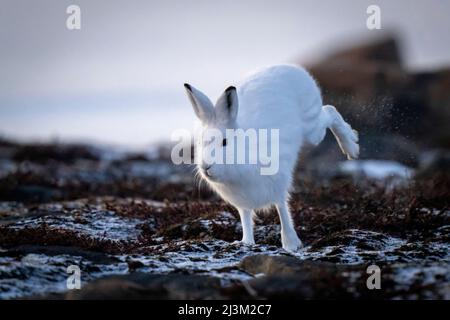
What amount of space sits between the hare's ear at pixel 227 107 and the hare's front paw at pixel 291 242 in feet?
4.78

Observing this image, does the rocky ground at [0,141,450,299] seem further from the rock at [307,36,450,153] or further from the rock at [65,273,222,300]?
the rock at [307,36,450,153]

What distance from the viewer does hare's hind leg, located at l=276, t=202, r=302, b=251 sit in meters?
6.71

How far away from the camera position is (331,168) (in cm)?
1381

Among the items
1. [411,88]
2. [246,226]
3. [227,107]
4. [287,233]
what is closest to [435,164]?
[411,88]

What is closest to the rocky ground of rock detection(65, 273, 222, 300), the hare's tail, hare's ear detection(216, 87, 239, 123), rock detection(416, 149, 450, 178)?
rock detection(65, 273, 222, 300)

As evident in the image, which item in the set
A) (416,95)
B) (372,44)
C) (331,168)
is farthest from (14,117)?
(331,168)

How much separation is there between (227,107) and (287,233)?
62.4 inches

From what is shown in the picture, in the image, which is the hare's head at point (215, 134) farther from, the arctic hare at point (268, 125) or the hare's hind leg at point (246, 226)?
the hare's hind leg at point (246, 226)

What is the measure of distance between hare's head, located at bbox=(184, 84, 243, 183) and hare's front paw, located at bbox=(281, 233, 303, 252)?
1047mm

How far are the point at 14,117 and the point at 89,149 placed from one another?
2140 cm

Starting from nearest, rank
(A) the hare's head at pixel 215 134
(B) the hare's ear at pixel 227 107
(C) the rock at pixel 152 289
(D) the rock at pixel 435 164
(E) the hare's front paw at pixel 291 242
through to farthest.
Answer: (C) the rock at pixel 152 289 → (A) the hare's head at pixel 215 134 → (B) the hare's ear at pixel 227 107 → (E) the hare's front paw at pixel 291 242 → (D) the rock at pixel 435 164

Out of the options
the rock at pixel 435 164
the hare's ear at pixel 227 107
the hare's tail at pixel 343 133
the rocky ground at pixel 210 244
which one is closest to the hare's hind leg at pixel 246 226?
the rocky ground at pixel 210 244

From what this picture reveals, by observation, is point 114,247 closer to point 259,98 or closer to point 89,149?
point 259,98

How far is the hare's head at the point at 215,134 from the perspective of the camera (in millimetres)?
5840
